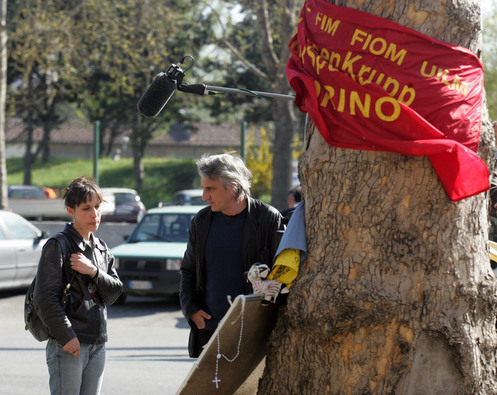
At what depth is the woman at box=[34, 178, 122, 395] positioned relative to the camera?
13.3ft

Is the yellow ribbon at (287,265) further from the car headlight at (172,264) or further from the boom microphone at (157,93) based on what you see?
the car headlight at (172,264)

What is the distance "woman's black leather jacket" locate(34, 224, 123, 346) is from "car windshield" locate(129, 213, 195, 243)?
8.74m

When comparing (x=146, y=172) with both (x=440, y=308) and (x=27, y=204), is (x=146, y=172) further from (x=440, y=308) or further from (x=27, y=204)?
(x=440, y=308)

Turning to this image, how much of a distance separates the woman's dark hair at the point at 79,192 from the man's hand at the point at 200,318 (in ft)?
2.70

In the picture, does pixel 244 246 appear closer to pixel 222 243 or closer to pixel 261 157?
pixel 222 243

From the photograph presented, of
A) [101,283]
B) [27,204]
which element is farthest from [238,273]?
[27,204]

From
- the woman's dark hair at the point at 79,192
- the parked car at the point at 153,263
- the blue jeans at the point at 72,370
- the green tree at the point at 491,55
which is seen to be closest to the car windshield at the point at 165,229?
the parked car at the point at 153,263

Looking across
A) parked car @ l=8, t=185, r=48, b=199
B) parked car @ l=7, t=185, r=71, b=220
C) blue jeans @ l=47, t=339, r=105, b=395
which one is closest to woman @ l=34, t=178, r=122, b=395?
blue jeans @ l=47, t=339, r=105, b=395

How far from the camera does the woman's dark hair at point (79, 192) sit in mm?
4289

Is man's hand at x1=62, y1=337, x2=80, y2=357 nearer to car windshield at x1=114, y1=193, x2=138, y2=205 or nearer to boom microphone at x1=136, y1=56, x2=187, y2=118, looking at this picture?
boom microphone at x1=136, y1=56, x2=187, y2=118

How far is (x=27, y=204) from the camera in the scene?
80.5 feet

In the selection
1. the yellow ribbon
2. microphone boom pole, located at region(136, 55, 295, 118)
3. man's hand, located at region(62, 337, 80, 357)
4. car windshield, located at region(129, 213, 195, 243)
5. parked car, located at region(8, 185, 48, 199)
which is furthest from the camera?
parked car, located at region(8, 185, 48, 199)

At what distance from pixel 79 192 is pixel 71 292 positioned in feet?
A: 1.76

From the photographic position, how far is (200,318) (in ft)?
14.5
